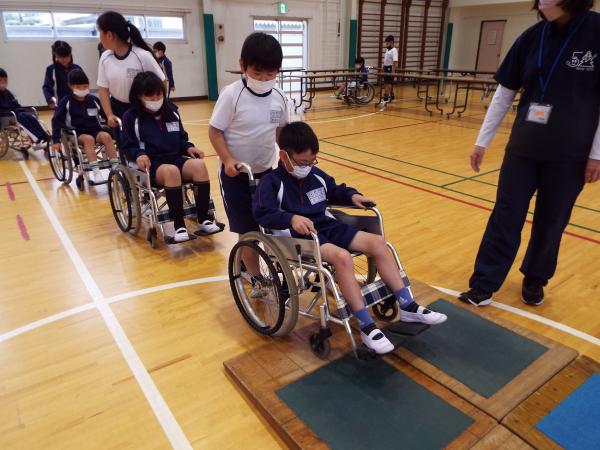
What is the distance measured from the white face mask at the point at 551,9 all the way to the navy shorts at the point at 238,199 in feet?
4.38

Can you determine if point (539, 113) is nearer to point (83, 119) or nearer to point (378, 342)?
point (378, 342)

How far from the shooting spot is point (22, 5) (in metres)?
7.74

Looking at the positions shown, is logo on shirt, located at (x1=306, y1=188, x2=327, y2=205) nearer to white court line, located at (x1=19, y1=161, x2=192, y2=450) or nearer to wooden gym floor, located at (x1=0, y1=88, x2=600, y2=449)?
wooden gym floor, located at (x1=0, y1=88, x2=600, y2=449)

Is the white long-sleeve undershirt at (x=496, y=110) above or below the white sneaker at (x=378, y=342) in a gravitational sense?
above

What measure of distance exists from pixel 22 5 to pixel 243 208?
813 cm

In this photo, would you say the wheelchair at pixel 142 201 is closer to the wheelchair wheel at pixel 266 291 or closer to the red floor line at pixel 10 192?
the wheelchair wheel at pixel 266 291

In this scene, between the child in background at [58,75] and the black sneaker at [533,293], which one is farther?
the child in background at [58,75]

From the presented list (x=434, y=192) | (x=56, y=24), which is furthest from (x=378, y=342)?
(x=56, y=24)

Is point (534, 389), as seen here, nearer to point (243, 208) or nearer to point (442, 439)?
point (442, 439)

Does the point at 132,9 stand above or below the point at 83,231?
above

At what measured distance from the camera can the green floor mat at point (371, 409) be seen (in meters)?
1.40

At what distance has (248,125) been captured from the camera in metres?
1.99

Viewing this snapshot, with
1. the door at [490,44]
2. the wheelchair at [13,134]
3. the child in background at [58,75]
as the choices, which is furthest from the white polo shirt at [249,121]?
the door at [490,44]

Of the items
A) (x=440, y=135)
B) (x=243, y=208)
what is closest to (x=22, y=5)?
(x=440, y=135)
